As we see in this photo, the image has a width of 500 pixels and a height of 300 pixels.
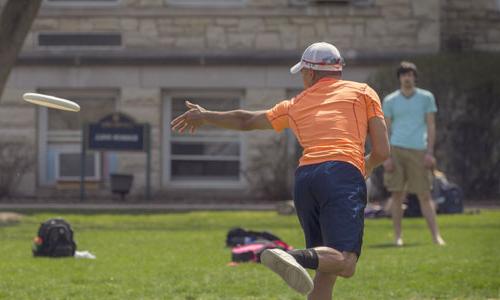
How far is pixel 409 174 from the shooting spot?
42.8ft

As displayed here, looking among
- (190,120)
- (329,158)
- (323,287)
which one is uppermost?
(190,120)

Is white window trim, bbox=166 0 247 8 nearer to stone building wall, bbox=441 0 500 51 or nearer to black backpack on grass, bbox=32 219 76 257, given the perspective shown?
stone building wall, bbox=441 0 500 51

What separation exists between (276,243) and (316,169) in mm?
4778

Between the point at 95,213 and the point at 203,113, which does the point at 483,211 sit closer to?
the point at 95,213

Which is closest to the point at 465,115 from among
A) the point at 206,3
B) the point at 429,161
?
the point at 206,3

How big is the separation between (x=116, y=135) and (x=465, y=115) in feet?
18.5

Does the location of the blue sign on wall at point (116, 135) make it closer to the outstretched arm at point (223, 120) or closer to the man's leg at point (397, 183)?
the man's leg at point (397, 183)

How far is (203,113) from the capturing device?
7.75m

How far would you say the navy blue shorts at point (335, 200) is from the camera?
702cm

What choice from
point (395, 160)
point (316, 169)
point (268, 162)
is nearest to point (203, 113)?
point (316, 169)

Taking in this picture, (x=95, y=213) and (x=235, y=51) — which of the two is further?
(x=235, y=51)

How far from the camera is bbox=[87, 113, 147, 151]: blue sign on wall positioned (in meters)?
20.7

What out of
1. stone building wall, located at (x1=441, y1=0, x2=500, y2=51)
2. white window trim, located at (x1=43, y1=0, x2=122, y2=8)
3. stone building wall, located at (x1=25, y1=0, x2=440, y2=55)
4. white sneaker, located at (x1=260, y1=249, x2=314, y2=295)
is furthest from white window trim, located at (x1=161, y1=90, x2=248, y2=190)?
white sneaker, located at (x1=260, y1=249, x2=314, y2=295)

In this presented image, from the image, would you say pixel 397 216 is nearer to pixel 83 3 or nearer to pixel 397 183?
pixel 397 183
